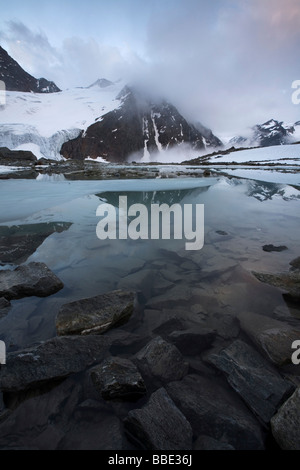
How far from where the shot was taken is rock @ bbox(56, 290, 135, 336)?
2.91 metres

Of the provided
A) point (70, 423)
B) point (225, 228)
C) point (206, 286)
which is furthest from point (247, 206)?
point (70, 423)

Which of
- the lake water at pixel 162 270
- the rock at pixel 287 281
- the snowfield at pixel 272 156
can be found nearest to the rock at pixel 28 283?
the lake water at pixel 162 270

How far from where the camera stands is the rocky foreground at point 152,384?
6.16ft

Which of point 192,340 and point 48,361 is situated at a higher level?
point 48,361

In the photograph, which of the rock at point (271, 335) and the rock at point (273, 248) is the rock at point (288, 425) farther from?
the rock at point (273, 248)

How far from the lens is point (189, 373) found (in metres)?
2.53

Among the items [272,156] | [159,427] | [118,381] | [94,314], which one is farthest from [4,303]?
[272,156]

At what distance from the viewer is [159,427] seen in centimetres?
190

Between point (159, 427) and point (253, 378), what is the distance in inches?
40.8

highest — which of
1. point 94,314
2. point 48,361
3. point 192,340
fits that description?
point 94,314

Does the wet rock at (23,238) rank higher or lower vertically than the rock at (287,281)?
higher

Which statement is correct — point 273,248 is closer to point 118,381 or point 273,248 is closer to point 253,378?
point 253,378

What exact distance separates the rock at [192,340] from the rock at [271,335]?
0.51 m
